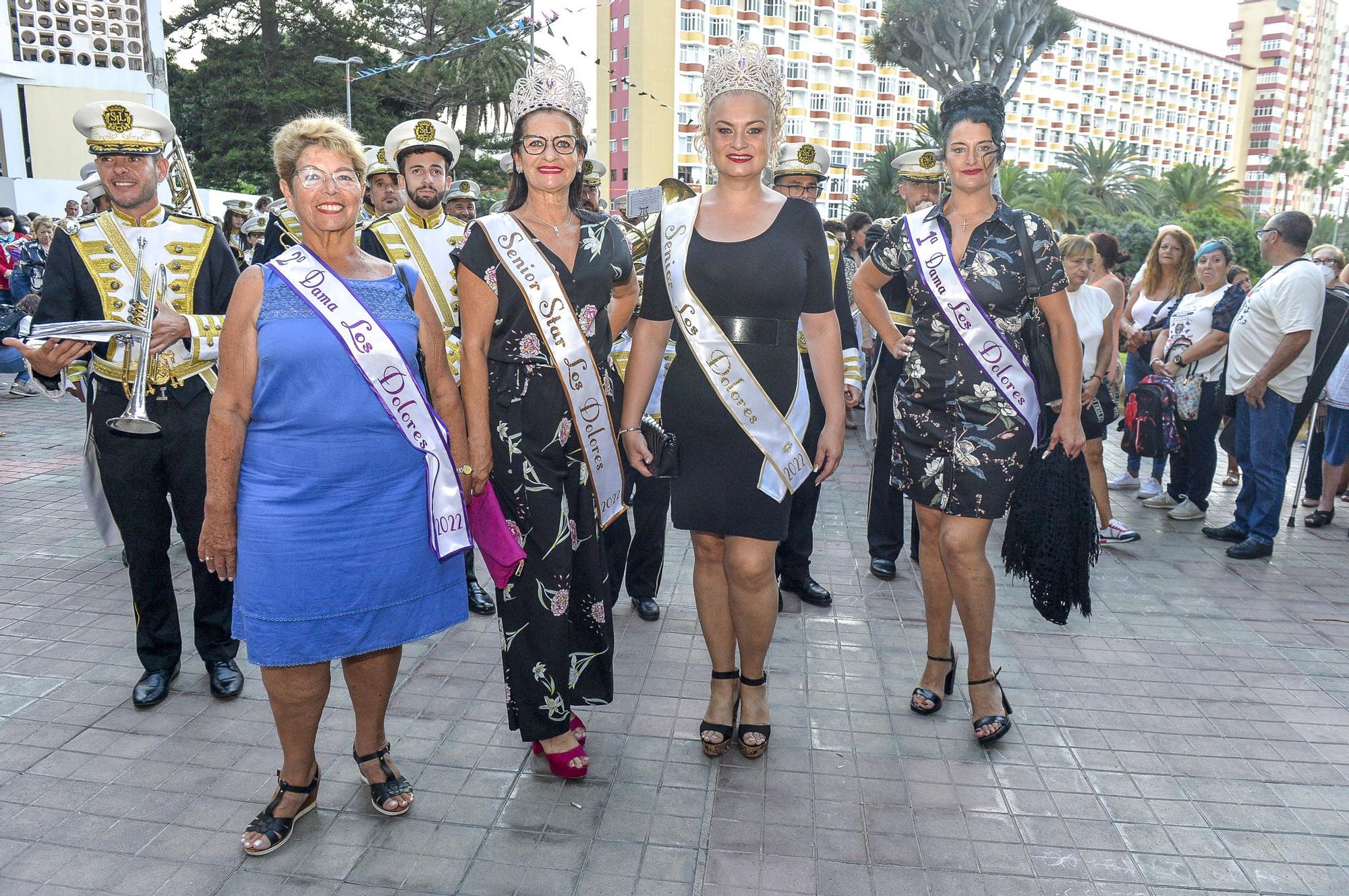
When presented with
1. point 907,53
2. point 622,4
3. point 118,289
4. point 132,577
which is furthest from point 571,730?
point 622,4

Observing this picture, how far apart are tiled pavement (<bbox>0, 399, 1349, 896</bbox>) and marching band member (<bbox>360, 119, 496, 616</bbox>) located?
147cm

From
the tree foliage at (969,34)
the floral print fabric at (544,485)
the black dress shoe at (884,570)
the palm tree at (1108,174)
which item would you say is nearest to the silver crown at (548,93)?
the floral print fabric at (544,485)

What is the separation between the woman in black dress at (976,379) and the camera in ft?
10.7

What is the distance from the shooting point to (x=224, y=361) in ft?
8.16

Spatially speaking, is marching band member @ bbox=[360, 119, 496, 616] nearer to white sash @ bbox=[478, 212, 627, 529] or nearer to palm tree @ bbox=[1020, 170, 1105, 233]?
white sash @ bbox=[478, 212, 627, 529]

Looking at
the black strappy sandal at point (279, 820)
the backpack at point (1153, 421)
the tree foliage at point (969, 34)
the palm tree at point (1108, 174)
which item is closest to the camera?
the black strappy sandal at point (279, 820)

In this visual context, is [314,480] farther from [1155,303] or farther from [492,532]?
[1155,303]

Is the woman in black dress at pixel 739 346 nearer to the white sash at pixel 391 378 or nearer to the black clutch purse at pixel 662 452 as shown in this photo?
the black clutch purse at pixel 662 452

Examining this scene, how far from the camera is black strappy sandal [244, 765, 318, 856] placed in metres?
2.66

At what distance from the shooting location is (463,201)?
5.34 m

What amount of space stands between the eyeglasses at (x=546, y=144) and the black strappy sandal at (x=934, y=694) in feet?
7.29

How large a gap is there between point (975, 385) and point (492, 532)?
1674 millimetres

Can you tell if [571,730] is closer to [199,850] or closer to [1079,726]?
[199,850]

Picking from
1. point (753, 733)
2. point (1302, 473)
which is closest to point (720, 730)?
point (753, 733)
